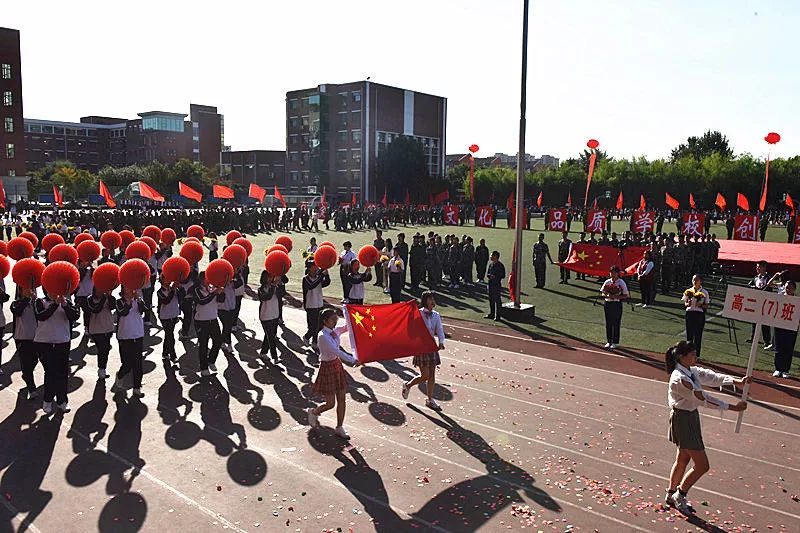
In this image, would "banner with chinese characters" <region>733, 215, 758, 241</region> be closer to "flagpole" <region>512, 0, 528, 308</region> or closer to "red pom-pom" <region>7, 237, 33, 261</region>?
"flagpole" <region>512, 0, 528, 308</region>

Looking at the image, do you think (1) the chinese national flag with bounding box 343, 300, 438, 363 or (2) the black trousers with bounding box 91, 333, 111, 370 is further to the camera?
(2) the black trousers with bounding box 91, 333, 111, 370

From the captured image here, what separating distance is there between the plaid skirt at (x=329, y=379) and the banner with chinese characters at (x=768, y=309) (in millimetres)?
4810

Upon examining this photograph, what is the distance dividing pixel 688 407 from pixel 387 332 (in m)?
→ 4.20

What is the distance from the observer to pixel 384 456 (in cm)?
780

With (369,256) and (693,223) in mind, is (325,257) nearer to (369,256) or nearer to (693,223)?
(369,256)

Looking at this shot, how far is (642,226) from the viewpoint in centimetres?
3384

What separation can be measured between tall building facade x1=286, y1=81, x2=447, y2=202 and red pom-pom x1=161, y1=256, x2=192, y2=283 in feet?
228

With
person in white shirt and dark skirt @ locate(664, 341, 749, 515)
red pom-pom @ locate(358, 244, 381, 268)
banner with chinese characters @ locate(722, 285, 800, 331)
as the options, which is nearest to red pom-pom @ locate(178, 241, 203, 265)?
red pom-pom @ locate(358, 244, 381, 268)

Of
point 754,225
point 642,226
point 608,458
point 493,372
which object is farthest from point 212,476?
point 754,225

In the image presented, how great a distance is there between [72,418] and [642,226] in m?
30.4

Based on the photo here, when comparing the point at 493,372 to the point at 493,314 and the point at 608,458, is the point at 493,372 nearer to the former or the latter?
the point at 608,458

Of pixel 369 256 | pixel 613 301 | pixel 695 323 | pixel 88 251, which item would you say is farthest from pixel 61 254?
pixel 695 323

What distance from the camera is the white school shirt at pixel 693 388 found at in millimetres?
6316

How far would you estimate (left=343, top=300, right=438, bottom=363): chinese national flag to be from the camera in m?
9.09
